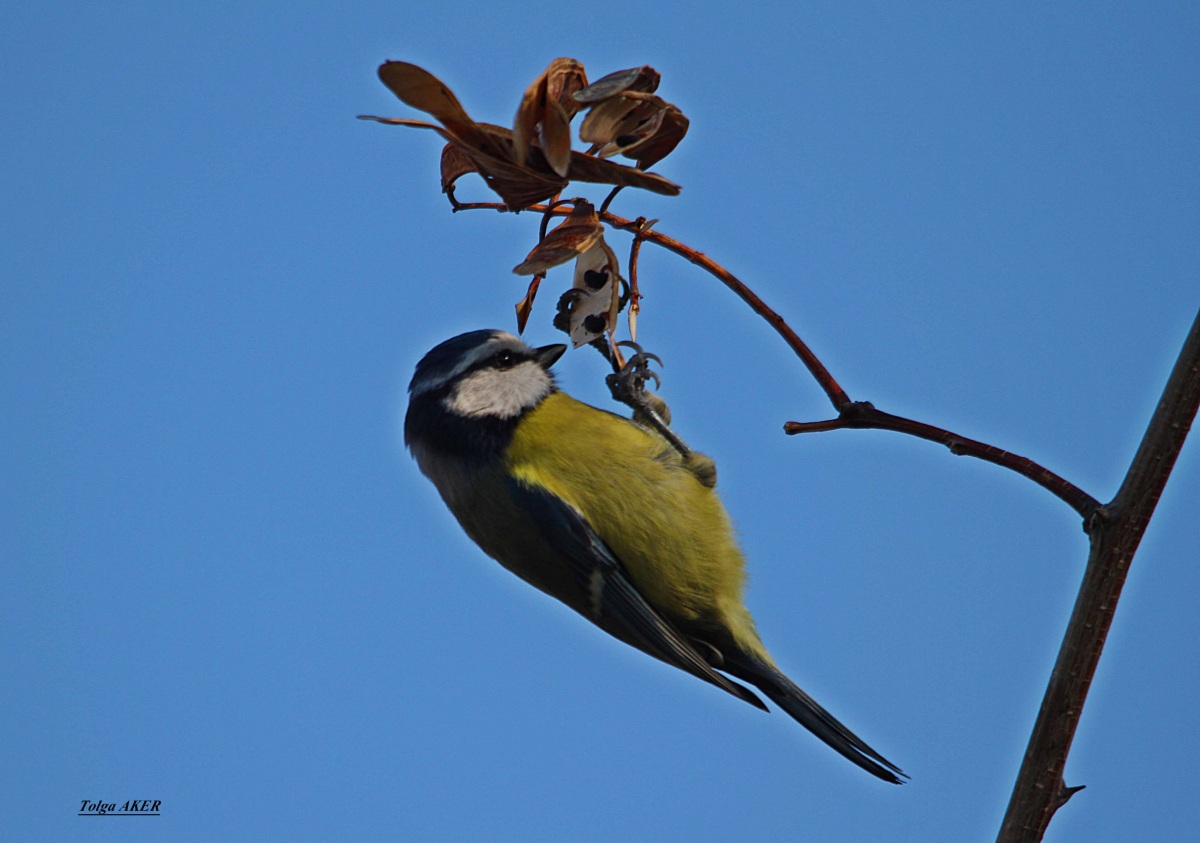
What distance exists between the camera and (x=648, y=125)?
1604mm

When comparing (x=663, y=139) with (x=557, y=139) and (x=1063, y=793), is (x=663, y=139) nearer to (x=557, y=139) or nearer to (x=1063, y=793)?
(x=557, y=139)

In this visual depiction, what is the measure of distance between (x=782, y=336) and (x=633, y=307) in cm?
42

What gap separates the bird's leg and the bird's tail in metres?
0.48

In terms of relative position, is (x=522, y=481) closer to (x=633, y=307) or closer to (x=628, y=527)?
(x=628, y=527)

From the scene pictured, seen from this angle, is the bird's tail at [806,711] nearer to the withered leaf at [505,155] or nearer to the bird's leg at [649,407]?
the bird's leg at [649,407]

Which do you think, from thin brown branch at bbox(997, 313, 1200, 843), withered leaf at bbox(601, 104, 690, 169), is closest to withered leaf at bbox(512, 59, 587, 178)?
withered leaf at bbox(601, 104, 690, 169)

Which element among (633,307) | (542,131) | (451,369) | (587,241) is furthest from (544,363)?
(542,131)

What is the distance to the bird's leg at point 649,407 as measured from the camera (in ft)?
8.68

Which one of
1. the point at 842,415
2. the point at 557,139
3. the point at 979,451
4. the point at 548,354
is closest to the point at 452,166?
the point at 557,139

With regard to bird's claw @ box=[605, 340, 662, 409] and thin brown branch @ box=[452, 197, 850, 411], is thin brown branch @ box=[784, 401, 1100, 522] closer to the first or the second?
thin brown branch @ box=[452, 197, 850, 411]

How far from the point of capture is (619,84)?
1.54m

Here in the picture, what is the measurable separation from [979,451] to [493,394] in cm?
147

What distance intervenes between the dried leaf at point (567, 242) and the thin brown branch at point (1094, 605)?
0.86 metres

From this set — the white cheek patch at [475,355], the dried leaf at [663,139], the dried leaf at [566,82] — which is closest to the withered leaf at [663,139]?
the dried leaf at [663,139]
